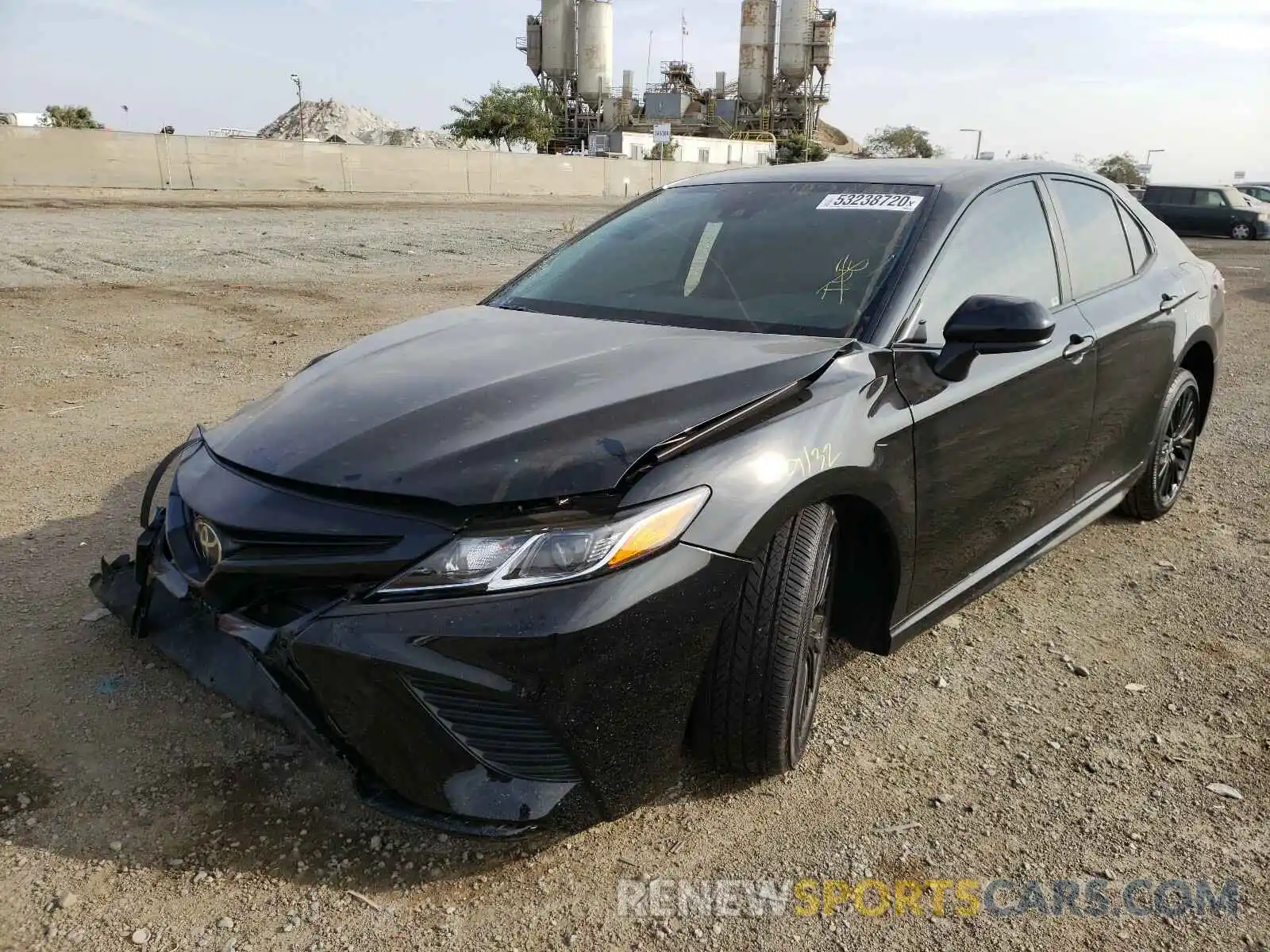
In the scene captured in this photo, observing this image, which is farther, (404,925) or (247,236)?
(247,236)

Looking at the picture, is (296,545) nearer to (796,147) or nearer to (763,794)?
(763,794)

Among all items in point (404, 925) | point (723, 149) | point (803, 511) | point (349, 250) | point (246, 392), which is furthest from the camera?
point (723, 149)

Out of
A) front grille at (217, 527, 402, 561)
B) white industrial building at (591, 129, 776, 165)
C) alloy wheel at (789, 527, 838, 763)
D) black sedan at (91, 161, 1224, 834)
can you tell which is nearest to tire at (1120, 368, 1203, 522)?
black sedan at (91, 161, 1224, 834)

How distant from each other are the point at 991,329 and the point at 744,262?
862 millimetres

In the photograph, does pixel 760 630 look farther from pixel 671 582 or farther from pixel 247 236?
pixel 247 236

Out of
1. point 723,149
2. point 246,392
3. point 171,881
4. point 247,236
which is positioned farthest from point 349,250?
point 723,149

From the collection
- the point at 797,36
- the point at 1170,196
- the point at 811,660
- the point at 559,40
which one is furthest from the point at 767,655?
the point at 797,36

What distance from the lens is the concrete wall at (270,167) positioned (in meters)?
27.0

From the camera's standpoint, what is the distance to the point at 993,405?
115 inches

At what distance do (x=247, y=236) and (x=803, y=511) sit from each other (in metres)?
16.1

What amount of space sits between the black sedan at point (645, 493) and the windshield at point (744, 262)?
12mm

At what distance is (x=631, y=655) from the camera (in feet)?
6.64

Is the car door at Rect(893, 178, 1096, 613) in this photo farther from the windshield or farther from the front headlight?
the front headlight

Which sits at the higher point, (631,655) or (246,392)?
(631,655)
